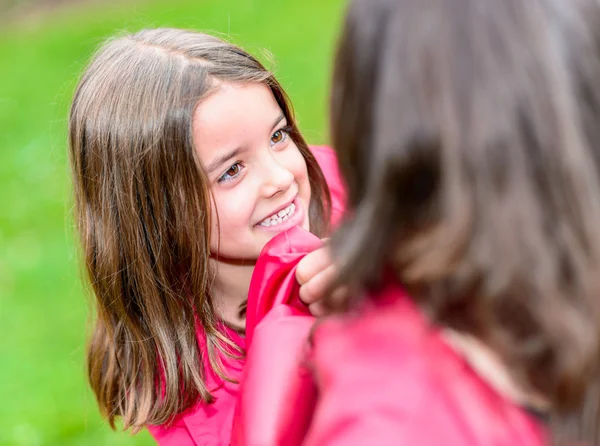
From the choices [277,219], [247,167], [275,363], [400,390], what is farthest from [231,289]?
[400,390]

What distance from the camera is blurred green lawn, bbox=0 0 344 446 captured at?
3641mm

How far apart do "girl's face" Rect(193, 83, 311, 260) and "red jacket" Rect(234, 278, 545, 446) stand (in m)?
0.62

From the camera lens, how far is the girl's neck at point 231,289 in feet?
7.39

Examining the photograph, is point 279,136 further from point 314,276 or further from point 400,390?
point 400,390

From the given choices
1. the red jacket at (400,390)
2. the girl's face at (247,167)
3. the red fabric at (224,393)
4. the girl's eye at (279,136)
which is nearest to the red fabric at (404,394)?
the red jacket at (400,390)

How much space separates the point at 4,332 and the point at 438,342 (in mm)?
Result: 3243

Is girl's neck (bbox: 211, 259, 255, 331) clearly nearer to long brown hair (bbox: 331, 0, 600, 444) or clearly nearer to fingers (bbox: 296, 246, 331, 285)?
fingers (bbox: 296, 246, 331, 285)

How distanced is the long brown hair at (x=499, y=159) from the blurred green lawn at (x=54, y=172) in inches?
13.3

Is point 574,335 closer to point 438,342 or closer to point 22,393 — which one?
point 438,342

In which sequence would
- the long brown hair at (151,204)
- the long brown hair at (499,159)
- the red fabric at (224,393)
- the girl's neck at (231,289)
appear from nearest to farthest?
1. the long brown hair at (499,159)
2. the red fabric at (224,393)
3. the long brown hair at (151,204)
4. the girl's neck at (231,289)

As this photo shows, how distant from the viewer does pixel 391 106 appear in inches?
49.8

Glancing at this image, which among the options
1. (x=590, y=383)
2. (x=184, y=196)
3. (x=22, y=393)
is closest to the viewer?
(x=590, y=383)

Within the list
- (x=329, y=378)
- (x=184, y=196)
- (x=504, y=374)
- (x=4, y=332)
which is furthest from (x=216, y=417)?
(x=4, y=332)

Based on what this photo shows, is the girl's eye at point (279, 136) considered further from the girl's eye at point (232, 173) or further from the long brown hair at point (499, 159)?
the long brown hair at point (499, 159)
